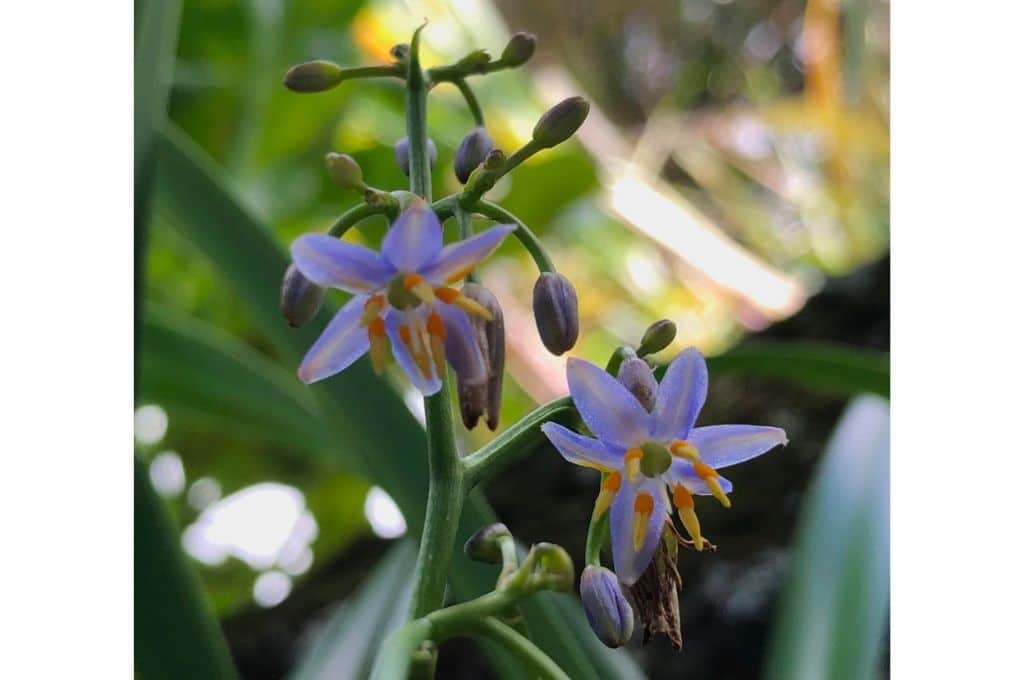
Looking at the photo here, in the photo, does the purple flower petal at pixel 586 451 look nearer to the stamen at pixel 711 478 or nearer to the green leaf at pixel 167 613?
the stamen at pixel 711 478

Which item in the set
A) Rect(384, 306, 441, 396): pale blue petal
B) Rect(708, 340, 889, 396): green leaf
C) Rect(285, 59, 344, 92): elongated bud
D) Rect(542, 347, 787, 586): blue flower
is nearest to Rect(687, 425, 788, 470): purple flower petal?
Rect(542, 347, 787, 586): blue flower

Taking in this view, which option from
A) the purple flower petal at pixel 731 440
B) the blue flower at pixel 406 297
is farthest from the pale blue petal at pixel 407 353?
the purple flower petal at pixel 731 440

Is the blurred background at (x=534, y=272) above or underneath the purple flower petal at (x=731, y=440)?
above

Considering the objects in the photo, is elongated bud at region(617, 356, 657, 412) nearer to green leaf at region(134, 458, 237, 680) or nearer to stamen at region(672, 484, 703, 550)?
stamen at region(672, 484, 703, 550)

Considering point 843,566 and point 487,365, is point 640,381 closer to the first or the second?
point 487,365
